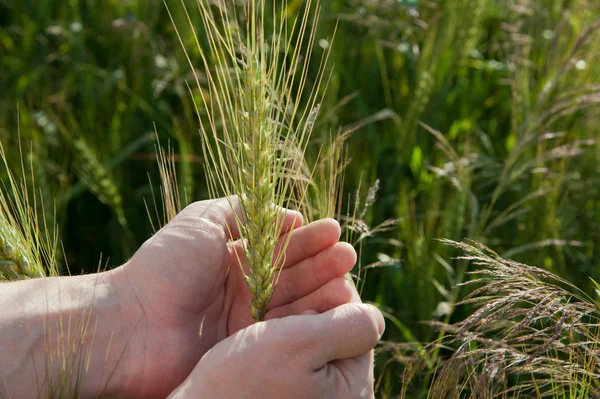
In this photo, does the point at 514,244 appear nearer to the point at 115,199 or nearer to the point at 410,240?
the point at 410,240

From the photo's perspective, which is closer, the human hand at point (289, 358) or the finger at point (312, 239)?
the human hand at point (289, 358)

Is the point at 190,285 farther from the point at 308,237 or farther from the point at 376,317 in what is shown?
the point at 376,317

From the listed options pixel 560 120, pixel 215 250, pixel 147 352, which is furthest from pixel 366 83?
pixel 147 352

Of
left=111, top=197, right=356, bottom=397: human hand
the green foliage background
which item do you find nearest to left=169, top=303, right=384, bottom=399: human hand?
left=111, top=197, right=356, bottom=397: human hand

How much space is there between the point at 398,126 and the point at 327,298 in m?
0.83

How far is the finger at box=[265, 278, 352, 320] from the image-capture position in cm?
123

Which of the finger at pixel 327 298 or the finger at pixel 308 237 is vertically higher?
the finger at pixel 308 237

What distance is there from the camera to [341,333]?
3.65 feet

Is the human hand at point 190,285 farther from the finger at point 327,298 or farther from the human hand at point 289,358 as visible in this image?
the human hand at point 289,358

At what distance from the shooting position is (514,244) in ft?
5.87

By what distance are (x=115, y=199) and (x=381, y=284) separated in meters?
0.70

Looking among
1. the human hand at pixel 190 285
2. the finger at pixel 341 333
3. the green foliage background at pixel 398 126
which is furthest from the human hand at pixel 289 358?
the green foliage background at pixel 398 126

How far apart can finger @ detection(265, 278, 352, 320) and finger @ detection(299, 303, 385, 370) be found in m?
0.09

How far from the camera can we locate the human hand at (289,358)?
3.58 ft
